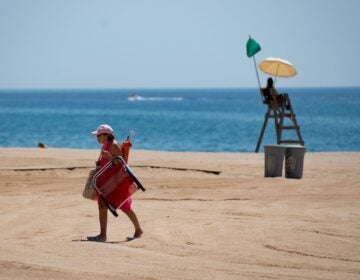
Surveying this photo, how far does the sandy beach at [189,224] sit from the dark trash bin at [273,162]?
0.39 meters

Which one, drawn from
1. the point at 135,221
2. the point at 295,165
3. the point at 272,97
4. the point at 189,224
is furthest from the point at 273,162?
the point at 135,221

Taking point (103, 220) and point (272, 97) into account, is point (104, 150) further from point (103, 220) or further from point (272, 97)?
point (272, 97)

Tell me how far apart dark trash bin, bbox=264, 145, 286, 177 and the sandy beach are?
1.29ft

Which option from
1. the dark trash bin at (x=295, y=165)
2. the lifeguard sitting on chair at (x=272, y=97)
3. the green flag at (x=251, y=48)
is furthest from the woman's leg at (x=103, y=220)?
the green flag at (x=251, y=48)

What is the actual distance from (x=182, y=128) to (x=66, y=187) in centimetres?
5201

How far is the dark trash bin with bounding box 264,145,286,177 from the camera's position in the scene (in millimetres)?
17969

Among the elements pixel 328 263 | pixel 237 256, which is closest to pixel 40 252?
pixel 237 256

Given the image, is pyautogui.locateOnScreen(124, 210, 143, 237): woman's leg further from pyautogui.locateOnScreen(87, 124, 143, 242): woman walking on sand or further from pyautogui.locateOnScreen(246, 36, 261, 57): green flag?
pyautogui.locateOnScreen(246, 36, 261, 57): green flag

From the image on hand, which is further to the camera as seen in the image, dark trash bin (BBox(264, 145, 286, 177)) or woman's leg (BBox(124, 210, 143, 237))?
dark trash bin (BBox(264, 145, 286, 177))

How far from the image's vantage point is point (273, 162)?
59.0ft

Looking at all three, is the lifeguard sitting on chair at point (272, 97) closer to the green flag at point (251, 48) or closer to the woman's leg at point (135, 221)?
the green flag at point (251, 48)

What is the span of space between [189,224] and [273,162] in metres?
6.45

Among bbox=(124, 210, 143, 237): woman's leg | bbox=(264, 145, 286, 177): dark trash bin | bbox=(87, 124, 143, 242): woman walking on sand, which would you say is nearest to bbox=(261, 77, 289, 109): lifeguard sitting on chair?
bbox=(264, 145, 286, 177): dark trash bin

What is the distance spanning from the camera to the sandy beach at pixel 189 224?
8.61m
